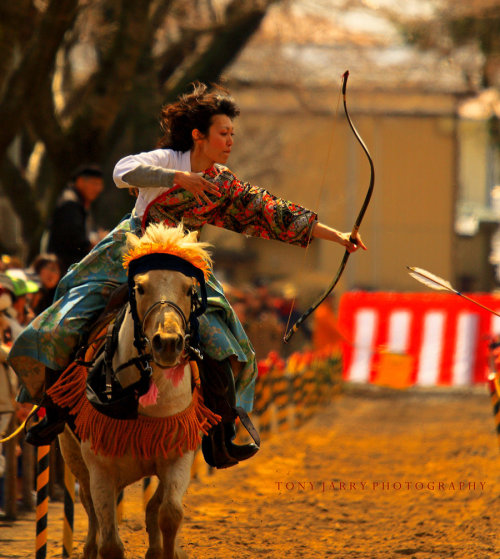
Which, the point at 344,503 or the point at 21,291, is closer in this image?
the point at 21,291

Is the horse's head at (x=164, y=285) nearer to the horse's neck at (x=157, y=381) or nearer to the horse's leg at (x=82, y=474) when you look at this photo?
the horse's neck at (x=157, y=381)

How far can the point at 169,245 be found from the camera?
18.2ft

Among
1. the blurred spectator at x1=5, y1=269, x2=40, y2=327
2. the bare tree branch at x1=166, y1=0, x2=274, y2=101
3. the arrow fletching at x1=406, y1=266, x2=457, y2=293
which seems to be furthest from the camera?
the bare tree branch at x1=166, y1=0, x2=274, y2=101

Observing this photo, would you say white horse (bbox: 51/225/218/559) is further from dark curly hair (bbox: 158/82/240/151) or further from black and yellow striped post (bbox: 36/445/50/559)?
black and yellow striped post (bbox: 36/445/50/559)

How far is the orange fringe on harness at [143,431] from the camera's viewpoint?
5773mm

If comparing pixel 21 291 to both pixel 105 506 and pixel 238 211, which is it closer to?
pixel 238 211

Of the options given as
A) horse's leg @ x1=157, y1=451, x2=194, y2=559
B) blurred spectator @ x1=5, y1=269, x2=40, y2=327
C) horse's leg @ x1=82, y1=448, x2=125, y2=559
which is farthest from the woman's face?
blurred spectator @ x1=5, y1=269, x2=40, y2=327

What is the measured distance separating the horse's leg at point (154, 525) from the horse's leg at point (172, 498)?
0.93 feet

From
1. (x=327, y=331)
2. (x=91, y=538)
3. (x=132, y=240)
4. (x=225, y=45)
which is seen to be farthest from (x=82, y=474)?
(x=327, y=331)

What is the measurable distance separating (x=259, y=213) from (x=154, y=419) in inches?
49.4

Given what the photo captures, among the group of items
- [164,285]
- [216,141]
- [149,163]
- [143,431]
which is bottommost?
[143,431]

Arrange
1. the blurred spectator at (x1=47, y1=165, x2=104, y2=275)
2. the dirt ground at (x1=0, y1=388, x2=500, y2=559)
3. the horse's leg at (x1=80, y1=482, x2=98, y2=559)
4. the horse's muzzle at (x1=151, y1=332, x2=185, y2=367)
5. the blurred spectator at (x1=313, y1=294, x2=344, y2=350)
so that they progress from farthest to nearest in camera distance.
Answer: the blurred spectator at (x1=313, y1=294, x2=344, y2=350)
the blurred spectator at (x1=47, y1=165, x2=104, y2=275)
the dirt ground at (x1=0, y1=388, x2=500, y2=559)
the horse's leg at (x1=80, y1=482, x2=98, y2=559)
the horse's muzzle at (x1=151, y1=332, x2=185, y2=367)

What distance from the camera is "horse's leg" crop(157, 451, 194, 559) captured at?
225 inches

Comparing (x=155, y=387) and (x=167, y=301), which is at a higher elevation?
(x=167, y=301)
